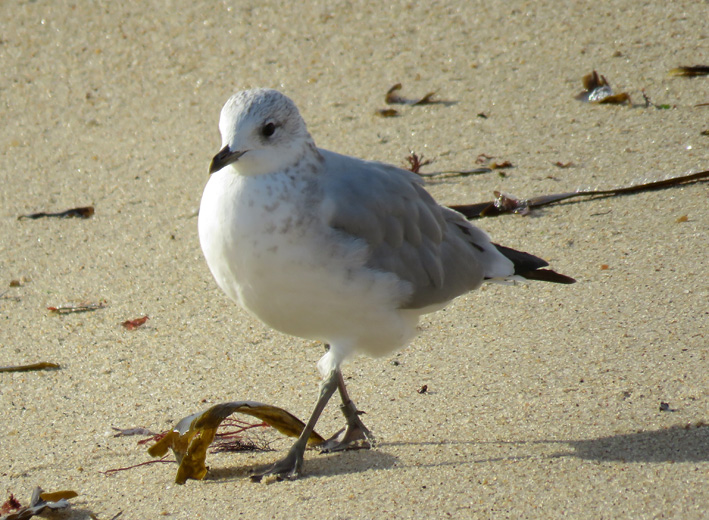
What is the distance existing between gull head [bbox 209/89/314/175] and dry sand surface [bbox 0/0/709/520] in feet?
3.28

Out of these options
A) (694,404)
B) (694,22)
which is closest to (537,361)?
(694,404)

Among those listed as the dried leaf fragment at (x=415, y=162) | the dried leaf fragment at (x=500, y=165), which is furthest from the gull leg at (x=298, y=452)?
the dried leaf fragment at (x=500, y=165)

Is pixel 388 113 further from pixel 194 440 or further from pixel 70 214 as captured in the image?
pixel 194 440

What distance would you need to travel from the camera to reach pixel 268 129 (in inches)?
129

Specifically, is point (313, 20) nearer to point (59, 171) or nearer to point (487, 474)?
point (59, 171)

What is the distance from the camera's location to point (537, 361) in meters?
3.82

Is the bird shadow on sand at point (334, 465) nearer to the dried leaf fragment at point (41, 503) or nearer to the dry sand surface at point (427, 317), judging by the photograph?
the dry sand surface at point (427, 317)

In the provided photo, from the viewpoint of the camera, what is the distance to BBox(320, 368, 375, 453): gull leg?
348cm

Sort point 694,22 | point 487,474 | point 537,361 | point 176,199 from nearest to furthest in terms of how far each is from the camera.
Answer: point 487,474, point 537,361, point 176,199, point 694,22

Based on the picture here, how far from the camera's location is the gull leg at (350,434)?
3.48 metres

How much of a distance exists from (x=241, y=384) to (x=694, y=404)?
5.55 ft

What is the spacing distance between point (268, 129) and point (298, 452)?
110 centimetres

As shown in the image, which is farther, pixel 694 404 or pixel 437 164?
pixel 437 164

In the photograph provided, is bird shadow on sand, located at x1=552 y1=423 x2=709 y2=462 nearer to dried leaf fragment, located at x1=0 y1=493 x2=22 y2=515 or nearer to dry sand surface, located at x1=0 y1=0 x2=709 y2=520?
dry sand surface, located at x1=0 y1=0 x2=709 y2=520
